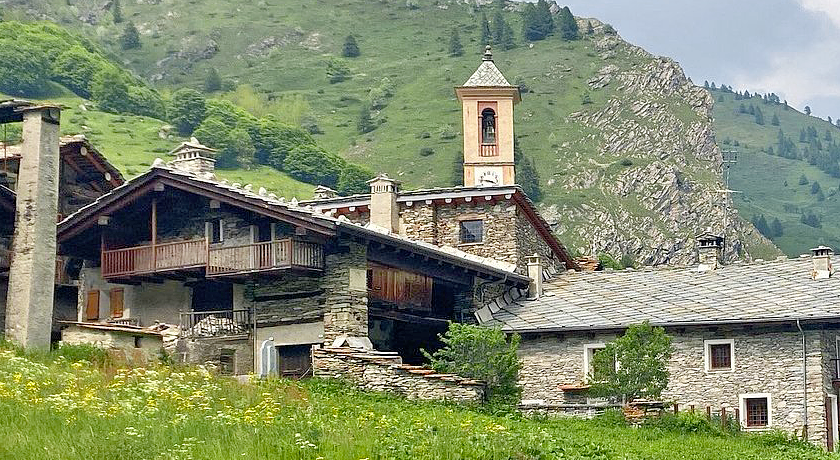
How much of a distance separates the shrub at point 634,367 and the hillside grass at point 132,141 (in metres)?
86.8

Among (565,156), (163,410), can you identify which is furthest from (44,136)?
(565,156)

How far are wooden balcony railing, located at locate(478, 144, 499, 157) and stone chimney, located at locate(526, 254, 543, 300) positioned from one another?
41.0 feet

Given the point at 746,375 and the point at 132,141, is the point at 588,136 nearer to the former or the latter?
the point at 132,141

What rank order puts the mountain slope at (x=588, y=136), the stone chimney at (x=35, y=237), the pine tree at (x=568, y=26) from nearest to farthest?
1. the stone chimney at (x=35, y=237)
2. the mountain slope at (x=588, y=136)
3. the pine tree at (x=568, y=26)

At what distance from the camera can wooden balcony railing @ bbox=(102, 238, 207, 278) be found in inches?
1574

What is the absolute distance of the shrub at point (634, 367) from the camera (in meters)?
36.0

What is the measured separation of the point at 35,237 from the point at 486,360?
11.6 m

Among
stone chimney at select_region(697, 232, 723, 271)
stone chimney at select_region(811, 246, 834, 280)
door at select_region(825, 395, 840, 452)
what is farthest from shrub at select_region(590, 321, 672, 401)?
stone chimney at select_region(697, 232, 723, 271)

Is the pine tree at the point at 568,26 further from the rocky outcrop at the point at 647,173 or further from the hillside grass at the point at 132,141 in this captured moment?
the hillside grass at the point at 132,141

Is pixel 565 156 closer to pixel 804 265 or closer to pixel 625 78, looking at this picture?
pixel 625 78

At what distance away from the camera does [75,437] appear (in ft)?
74.0

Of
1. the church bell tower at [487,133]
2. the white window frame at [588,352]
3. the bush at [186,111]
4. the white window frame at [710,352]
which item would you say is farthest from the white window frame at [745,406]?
the bush at [186,111]

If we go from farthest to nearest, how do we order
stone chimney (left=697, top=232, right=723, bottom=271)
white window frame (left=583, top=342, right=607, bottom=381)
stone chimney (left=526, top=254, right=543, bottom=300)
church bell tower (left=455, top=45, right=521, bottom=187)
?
church bell tower (left=455, top=45, right=521, bottom=187), stone chimney (left=697, top=232, right=723, bottom=271), stone chimney (left=526, top=254, right=543, bottom=300), white window frame (left=583, top=342, right=607, bottom=381)

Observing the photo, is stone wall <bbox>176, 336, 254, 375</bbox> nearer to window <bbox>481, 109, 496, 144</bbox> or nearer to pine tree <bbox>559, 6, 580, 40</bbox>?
window <bbox>481, 109, 496, 144</bbox>
